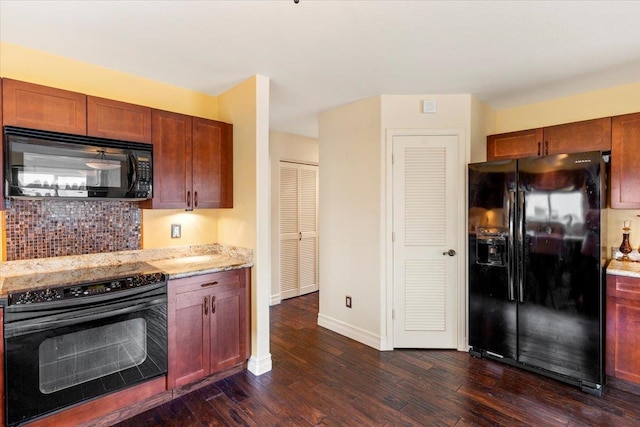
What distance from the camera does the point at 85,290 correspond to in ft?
6.35

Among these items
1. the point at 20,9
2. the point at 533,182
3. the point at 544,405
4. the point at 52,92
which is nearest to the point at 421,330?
the point at 544,405

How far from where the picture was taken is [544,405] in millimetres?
2213

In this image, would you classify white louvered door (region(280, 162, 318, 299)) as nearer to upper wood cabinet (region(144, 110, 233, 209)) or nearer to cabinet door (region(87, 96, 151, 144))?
upper wood cabinet (region(144, 110, 233, 209))

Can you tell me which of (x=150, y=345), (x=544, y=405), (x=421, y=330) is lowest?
(x=544, y=405)

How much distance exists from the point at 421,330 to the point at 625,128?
7.89 ft

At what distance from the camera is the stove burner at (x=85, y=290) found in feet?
5.77

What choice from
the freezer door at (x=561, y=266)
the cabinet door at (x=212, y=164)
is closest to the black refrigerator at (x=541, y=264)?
the freezer door at (x=561, y=266)

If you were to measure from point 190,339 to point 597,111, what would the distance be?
4050mm

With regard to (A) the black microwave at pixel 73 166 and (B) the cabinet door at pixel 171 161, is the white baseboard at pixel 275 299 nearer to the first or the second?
Answer: (B) the cabinet door at pixel 171 161

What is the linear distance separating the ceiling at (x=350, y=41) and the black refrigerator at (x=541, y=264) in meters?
0.77

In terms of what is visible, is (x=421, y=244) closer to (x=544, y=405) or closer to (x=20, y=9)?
(x=544, y=405)

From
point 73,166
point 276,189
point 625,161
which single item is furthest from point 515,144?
point 73,166

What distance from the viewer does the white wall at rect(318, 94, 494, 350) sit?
3.07 metres

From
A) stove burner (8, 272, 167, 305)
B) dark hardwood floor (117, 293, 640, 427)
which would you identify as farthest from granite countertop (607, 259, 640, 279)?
stove burner (8, 272, 167, 305)
